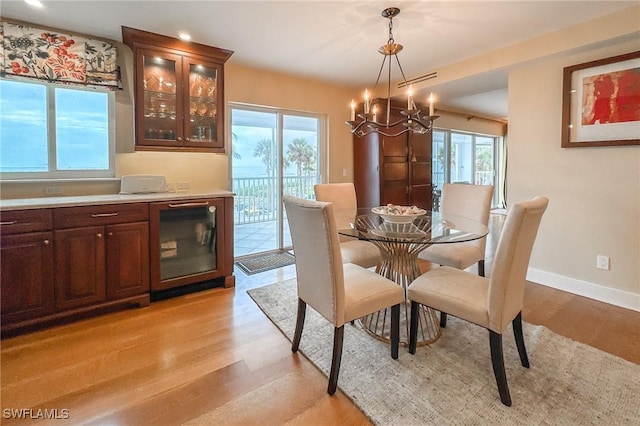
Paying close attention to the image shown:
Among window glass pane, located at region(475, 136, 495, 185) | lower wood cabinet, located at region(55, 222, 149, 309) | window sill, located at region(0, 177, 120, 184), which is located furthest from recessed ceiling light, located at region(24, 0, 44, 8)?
window glass pane, located at region(475, 136, 495, 185)

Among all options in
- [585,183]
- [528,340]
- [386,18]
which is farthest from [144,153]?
[585,183]

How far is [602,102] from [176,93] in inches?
148

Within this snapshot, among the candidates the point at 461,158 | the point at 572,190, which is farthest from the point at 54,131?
the point at 461,158

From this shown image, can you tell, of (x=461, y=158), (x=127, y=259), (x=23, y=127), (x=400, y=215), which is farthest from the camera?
(x=461, y=158)

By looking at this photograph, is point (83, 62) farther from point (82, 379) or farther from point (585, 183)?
point (585, 183)

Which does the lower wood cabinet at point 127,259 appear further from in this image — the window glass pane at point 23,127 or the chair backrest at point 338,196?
the chair backrest at point 338,196

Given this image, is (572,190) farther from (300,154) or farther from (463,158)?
(463,158)

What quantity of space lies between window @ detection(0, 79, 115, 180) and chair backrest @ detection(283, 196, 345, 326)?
2315mm

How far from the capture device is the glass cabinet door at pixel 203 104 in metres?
3.01

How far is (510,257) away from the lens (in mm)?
1476

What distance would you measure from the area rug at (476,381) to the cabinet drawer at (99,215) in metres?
1.56

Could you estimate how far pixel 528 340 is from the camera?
2.07 m

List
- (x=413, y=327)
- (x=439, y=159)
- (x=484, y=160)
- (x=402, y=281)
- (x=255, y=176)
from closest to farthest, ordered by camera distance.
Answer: (x=413, y=327)
(x=402, y=281)
(x=255, y=176)
(x=439, y=159)
(x=484, y=160)

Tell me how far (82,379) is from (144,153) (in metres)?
2.10
